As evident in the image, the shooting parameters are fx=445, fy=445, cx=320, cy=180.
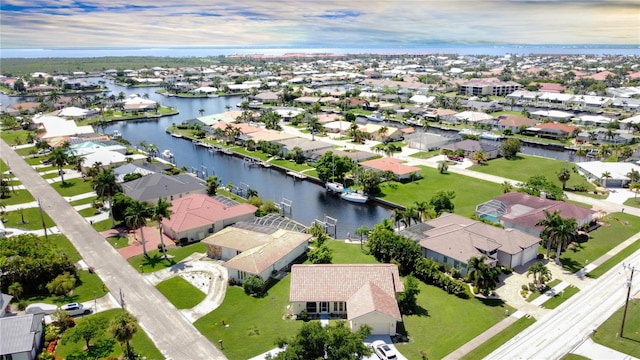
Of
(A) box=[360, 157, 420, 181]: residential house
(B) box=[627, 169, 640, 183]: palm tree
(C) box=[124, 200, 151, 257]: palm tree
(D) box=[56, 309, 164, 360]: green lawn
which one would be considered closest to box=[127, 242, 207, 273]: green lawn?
(C) box=[124, 200, 151, 257]: palm tree

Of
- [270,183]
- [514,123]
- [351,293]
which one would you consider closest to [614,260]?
[351,293]

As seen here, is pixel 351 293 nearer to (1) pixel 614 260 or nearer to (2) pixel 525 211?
(1) pixel 614 260

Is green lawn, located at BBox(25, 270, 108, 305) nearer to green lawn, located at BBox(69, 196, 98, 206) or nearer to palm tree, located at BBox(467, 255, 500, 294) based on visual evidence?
green lawn, located at BBox(69, 196, 98, 206)

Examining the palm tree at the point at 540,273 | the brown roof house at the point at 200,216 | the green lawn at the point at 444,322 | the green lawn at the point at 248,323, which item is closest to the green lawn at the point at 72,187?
the brown roof house at the point at 200,216

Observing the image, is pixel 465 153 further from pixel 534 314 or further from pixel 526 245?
pixel 534 314

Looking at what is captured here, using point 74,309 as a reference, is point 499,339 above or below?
below

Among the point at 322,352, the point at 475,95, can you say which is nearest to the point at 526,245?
the point at 322,352

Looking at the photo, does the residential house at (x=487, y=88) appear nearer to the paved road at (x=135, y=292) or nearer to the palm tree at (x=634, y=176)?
the palm tree at (x=634, y=176)
